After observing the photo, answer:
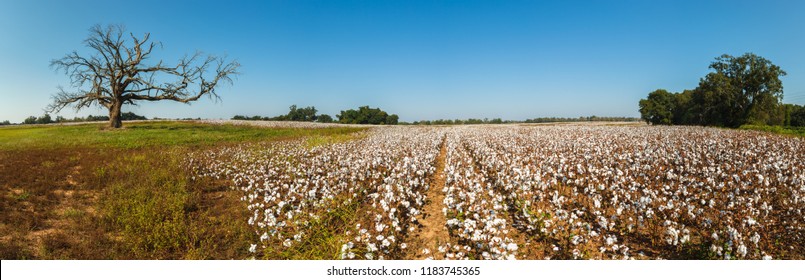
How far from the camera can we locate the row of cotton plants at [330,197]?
5570 mm

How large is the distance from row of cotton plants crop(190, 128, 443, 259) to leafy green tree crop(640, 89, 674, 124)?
7030cm

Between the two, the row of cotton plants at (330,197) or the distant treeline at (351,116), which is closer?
the row of cotton plants at (330,197)

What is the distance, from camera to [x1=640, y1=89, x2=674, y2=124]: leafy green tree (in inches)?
2411

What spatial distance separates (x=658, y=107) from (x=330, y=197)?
76304mm

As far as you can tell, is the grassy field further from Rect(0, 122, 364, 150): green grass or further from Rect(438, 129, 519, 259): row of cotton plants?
Rect(0, 122, 364, 150): green grass

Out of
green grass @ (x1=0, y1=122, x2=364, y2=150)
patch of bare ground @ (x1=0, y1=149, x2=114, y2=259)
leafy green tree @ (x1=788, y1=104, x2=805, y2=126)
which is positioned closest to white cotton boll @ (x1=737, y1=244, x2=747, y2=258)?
patch of bare ground @ (x1=0, y1=149, x2=114, y2=259)

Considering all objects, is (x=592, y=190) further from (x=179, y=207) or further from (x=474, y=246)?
(x=179, y=207)

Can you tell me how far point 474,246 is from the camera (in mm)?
5301

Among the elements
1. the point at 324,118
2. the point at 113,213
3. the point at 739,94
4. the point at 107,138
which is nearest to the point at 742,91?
the point at 739,94

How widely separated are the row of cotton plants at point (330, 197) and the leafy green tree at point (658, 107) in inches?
2768

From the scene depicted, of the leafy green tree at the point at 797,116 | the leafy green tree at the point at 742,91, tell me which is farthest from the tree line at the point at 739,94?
the leafy green tree at the point at 797,116

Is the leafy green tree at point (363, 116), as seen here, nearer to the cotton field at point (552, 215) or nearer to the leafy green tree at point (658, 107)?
the leafy green tree at point (658, 107)
